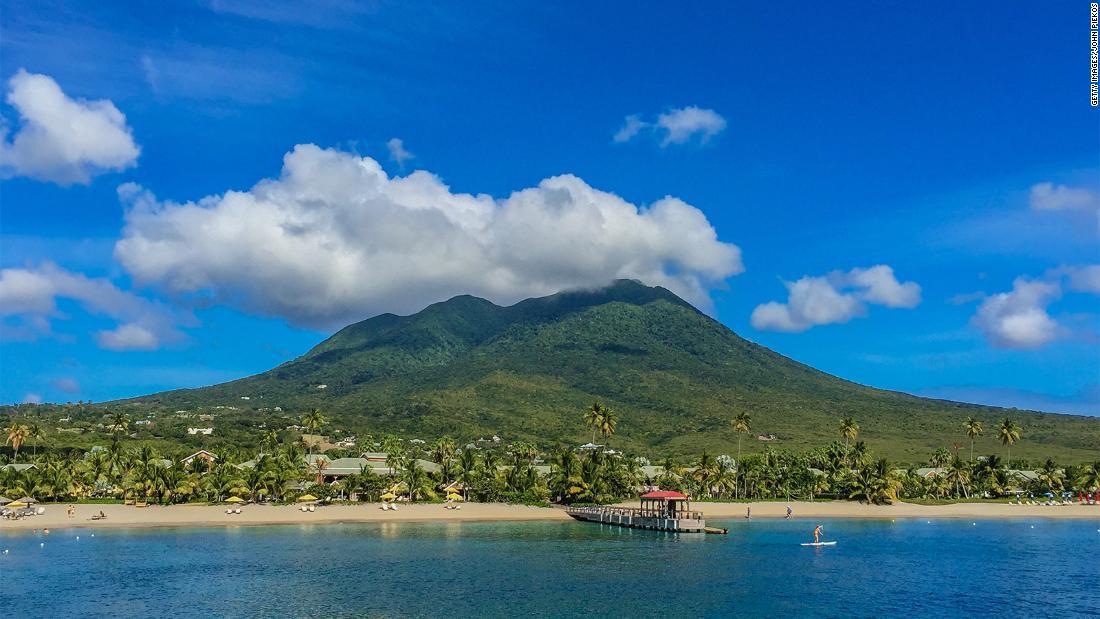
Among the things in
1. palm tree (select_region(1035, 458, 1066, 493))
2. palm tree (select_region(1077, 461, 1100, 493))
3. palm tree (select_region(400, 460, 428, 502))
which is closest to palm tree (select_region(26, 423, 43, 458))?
palm tree (select_region(400, 460, 428, 502))

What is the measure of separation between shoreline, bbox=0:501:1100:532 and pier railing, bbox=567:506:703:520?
10.8ft

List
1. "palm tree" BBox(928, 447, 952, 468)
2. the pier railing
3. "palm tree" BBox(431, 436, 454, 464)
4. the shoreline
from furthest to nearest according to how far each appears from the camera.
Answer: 1. "palm tree" BBox(928, 447, 952, 468)
2. "palm tree" BBox(431, 436, 454, 464)
3. the pier railing
4. the shoreline

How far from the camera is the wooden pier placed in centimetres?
9369

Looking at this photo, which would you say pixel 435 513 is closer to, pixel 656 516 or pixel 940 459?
pixel 656 516

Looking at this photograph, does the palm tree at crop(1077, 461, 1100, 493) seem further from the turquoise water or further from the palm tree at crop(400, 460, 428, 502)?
the palm tree at crop(400, 460, 428, 502)

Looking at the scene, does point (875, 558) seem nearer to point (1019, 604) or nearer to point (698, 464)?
point (1019, 604)

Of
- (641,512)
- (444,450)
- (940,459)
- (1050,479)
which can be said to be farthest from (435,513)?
(1050,479)

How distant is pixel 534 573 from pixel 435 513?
46137 mm

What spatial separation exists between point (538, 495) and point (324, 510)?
1135 inches

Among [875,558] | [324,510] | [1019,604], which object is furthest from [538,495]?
[1019,604]

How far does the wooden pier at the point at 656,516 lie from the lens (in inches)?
3688

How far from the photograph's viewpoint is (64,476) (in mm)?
107938

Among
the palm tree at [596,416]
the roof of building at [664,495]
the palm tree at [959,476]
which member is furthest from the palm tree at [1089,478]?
the palm tree at [596,416]

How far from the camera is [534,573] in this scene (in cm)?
6138
